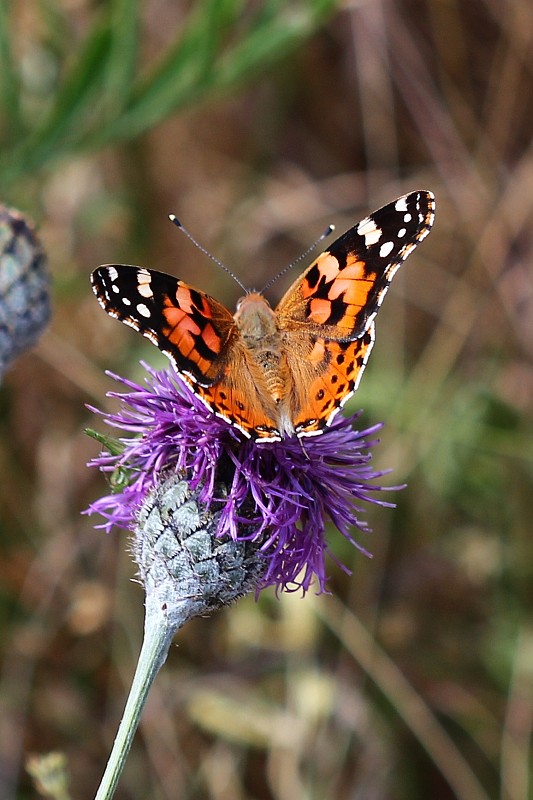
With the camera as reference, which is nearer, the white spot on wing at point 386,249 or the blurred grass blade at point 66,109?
the white spot on wing at point 386,249

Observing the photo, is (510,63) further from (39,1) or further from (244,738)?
(244,738)

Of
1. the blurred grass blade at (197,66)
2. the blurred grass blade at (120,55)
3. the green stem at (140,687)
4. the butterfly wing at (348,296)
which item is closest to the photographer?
the green stem at (140,687)

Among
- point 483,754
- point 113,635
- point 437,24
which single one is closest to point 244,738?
point 113,635

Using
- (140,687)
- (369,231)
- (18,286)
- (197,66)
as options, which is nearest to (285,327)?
(369,231)

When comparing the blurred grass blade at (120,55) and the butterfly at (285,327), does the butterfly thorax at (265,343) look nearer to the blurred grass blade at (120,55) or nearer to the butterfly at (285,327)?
the butterfly at (285,327)

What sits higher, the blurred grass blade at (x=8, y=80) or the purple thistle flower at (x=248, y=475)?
the blurred grass blade at (x=8, y=80)

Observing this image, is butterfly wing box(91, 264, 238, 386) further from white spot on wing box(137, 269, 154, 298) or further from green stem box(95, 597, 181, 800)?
green stem box(95, 597, 181, 800)

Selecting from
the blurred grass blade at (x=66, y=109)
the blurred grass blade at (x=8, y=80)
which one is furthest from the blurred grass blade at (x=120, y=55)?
the blurred grass blade at (x=8, y=80)

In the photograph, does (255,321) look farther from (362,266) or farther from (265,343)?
(362,266)
